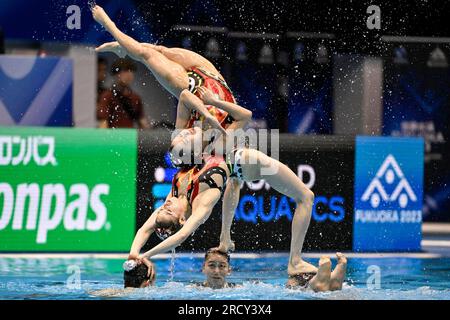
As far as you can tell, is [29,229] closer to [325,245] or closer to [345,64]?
[325,245]

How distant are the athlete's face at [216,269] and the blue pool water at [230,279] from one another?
0.29 ft

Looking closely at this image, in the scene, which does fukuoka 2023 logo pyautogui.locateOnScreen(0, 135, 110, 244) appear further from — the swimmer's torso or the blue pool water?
the swimmer's torso

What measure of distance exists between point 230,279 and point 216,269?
65 cm

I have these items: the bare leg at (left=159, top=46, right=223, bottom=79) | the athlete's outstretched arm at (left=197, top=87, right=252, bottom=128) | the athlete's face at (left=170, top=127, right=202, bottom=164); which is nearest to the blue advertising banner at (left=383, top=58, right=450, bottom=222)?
the bare leg at (left=159, top=46, right=223, bottom=79)

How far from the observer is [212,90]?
689cm

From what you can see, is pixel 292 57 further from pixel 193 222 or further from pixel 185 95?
pixel 193 222

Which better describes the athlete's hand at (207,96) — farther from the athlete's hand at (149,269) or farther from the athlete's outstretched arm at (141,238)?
the athlete's hand at (149,269)

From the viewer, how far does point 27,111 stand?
936 centimetres

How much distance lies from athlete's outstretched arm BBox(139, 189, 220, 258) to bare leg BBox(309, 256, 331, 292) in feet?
2.67

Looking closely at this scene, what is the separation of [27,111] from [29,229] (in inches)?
49.7

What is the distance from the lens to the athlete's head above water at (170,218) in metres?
6.41

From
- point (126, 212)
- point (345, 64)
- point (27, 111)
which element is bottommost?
point (126, 212)

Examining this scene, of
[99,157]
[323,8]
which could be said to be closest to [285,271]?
[99,157]

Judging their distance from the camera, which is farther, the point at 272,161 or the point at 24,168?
the point at 24,168
